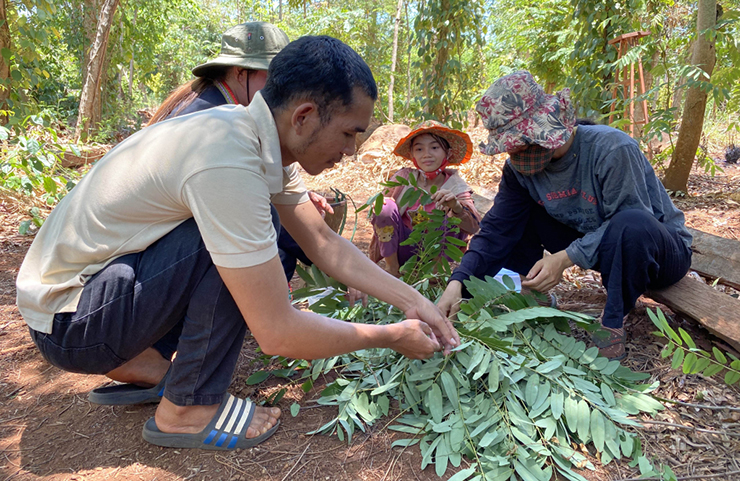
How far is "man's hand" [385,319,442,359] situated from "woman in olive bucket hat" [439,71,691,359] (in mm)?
488

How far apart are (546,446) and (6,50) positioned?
4.28 meters

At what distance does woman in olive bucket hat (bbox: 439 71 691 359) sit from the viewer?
1710 millimetres

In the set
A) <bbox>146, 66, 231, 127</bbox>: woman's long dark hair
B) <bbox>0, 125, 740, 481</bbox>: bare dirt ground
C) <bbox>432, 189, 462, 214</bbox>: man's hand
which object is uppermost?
<bbox>146, 66, 231, 127</bbox>: woman's long dark hair

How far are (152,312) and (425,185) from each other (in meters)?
1.82

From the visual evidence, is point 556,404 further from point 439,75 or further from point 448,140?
point 439,75

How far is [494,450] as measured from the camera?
4.46 ft

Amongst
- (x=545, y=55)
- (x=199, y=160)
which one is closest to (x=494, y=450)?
(x=199, y=160)

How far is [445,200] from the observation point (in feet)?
7.51

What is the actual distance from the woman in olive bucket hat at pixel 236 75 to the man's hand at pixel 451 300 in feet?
1.96

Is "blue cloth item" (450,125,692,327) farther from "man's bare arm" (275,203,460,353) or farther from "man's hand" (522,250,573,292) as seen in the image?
"man's bare arm" (275,203,460,353)

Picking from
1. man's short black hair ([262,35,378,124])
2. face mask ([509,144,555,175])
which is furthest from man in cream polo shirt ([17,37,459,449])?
face mask ([509,144,555,175])

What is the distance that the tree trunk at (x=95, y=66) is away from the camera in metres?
5.46

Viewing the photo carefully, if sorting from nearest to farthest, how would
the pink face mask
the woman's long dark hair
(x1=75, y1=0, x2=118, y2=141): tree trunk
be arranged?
the woman's long dark hair, the pink face mask, (x1=75, y1=0, x2=118, y2=141): tree trunk

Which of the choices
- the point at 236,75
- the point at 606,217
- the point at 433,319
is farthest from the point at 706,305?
the point at 236,75
